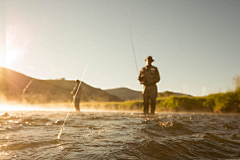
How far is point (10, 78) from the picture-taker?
2441 inches

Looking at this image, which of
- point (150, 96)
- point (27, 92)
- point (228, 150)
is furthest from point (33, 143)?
point (27, 92)

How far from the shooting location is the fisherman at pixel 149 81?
26.7 ft

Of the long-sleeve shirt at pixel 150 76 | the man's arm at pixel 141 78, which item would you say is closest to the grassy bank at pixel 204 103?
the long-sleeve shirt at pixel 150 76

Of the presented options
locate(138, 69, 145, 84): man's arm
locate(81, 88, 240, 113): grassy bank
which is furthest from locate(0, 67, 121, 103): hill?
locate(138, 69, 145, 84): man's arm

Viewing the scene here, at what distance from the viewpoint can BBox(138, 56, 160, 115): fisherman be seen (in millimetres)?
8148

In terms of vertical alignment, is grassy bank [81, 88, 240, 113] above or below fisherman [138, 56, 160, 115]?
below

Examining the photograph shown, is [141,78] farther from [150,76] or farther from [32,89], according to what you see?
[32,89]

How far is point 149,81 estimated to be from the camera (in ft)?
26.6

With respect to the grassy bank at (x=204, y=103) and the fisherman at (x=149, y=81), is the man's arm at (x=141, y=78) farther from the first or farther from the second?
the grassy bank at (x=204, y=103)

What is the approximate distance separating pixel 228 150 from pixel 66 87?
7119 cm

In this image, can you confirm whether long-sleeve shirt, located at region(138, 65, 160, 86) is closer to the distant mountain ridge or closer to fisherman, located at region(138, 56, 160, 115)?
fisherman, located at region(138, 56, 160, 115)

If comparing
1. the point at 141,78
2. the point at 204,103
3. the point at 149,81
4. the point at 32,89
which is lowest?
the point at 204,103

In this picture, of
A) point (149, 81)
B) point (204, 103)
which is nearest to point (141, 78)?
point (149, 81)

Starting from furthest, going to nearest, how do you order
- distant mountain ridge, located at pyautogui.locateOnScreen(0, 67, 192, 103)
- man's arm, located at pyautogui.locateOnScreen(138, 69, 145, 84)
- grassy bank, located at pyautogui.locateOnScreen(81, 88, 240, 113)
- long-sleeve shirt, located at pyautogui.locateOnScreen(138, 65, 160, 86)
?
1. distant mountain ridge, located at pyautogui.locateOnScreen(0, 67, 192, 103)
2. grassy bank, located at pyautogui.locateOnScreen(81, 88, 240, 113)
3. man's arm, located at pyautogui.locateOnScreen(138, 69, 145, 84)
4. long-sleeve shirt, located at pyautogui.locateOnScreen(138, 65, 160, 86)
